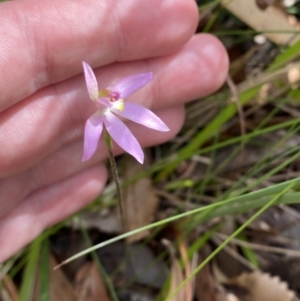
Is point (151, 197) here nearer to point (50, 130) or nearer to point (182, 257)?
point (182, 257)

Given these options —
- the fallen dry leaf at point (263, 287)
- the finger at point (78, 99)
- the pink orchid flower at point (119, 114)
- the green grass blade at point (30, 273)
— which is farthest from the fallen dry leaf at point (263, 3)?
the green grass blade at point (30, 273)

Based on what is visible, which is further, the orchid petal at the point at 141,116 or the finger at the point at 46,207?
the finger at the point at 46,207

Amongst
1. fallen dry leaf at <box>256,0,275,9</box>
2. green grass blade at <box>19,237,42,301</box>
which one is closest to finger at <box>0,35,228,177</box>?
fallen dry leaf at <box>256,0,275,9</box>

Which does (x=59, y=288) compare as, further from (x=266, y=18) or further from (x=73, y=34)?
(x=266, y=18)

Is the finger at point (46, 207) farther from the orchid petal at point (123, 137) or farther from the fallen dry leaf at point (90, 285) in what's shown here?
the orchid petal at point (123, 137)

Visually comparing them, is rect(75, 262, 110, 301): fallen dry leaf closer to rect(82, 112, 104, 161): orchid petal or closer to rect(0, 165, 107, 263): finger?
rect(0, 165, 107, 263): finger

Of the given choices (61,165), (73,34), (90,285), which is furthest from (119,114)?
(90,285)

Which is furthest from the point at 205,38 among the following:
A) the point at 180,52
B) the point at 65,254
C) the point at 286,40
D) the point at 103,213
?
the point at 65,254
